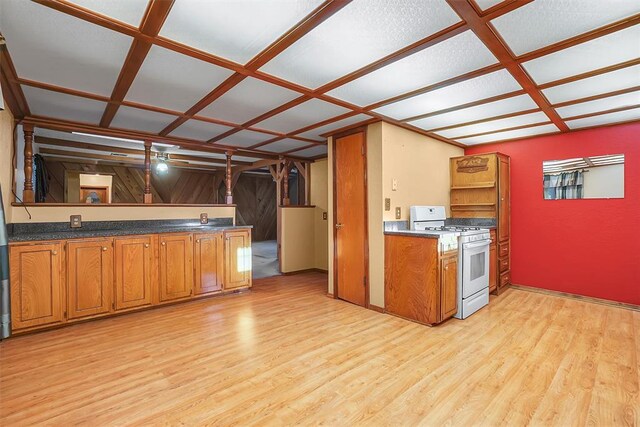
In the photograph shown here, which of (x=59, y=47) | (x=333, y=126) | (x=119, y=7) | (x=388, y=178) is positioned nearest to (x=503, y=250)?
(x=388, y=178)

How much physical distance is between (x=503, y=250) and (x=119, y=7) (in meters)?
5.14

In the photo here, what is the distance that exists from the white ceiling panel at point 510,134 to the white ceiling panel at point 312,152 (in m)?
2.27

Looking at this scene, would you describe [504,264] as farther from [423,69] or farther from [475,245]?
[423,69]

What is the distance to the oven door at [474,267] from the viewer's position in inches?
137

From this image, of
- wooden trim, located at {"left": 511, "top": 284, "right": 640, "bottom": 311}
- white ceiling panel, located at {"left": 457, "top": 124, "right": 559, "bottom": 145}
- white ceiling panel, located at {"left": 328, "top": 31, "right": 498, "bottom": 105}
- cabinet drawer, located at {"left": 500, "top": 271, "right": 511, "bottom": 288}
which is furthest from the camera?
cabinet drawer, located at {"left": 500, "top": 271, "right": 511, "bottom": 288}

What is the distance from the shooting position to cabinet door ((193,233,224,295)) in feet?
13.3

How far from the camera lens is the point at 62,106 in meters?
3.20

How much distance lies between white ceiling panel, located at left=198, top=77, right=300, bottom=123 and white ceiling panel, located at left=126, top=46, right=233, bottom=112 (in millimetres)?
197

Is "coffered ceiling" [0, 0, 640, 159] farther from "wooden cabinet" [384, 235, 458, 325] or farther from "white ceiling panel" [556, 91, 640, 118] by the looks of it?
"wooden cabinet" [384, 235, 458, 325]

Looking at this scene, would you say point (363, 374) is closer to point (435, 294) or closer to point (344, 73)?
point (435, 294)

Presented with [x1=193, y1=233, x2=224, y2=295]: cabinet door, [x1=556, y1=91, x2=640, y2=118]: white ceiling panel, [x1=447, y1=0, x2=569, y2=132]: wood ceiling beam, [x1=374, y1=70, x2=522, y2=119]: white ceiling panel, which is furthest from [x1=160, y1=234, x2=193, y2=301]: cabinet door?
[x1=556, y1=91, x2=640, y2=118]: white ceiling panel

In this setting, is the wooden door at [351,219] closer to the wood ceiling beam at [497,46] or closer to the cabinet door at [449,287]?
the cabinet door at [449,287]

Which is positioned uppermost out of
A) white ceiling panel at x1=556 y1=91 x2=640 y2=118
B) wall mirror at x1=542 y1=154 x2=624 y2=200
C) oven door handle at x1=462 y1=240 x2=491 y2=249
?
white ceiling panel at x1=556 y1=91 x2=640 y2=118

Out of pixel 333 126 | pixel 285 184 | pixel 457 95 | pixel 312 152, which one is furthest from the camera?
pixel 285 184
